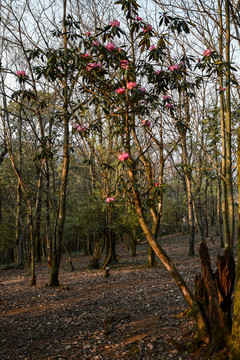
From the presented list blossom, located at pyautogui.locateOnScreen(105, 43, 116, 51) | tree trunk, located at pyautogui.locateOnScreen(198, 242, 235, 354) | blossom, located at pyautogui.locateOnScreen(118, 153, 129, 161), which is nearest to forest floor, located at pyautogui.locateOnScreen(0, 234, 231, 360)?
tree trunk, located at pyautogui.locateOnScreen(198, 242, 235, 354)

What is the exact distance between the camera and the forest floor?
360 cm

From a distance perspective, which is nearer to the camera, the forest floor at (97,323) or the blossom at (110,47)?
the forest floor at (97,323)

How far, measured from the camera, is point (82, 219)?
1155 centimetres

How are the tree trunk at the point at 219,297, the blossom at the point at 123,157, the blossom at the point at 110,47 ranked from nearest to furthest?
1. the tree trunk at the point at 219,297
2. the blossom at the point at 123,157
3. the blossom at the point at 110,47

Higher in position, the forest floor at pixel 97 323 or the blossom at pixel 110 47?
the blossom at pixel 110 47

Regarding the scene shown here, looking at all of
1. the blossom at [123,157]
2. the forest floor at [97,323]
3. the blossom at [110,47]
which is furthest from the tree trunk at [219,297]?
the blossom at [110,47]

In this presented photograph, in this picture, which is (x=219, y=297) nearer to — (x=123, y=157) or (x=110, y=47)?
(x=123, y=157)

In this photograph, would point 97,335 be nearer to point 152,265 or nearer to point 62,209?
point 62,209

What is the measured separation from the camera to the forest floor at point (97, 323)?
3602 millimetres

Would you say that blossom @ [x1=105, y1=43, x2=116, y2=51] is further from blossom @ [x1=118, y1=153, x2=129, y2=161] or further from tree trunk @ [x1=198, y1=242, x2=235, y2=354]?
tree trunk @ [x1=198, y1=242, x2=235, y2=354]

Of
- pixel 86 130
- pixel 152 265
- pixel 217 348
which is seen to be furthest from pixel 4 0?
pixel 152 265

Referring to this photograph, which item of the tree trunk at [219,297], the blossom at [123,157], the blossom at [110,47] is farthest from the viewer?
the blossom at [110,47]

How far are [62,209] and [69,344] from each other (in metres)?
4.22

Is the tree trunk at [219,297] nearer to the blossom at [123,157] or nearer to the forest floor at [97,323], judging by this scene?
the forest floor at [97,323]
